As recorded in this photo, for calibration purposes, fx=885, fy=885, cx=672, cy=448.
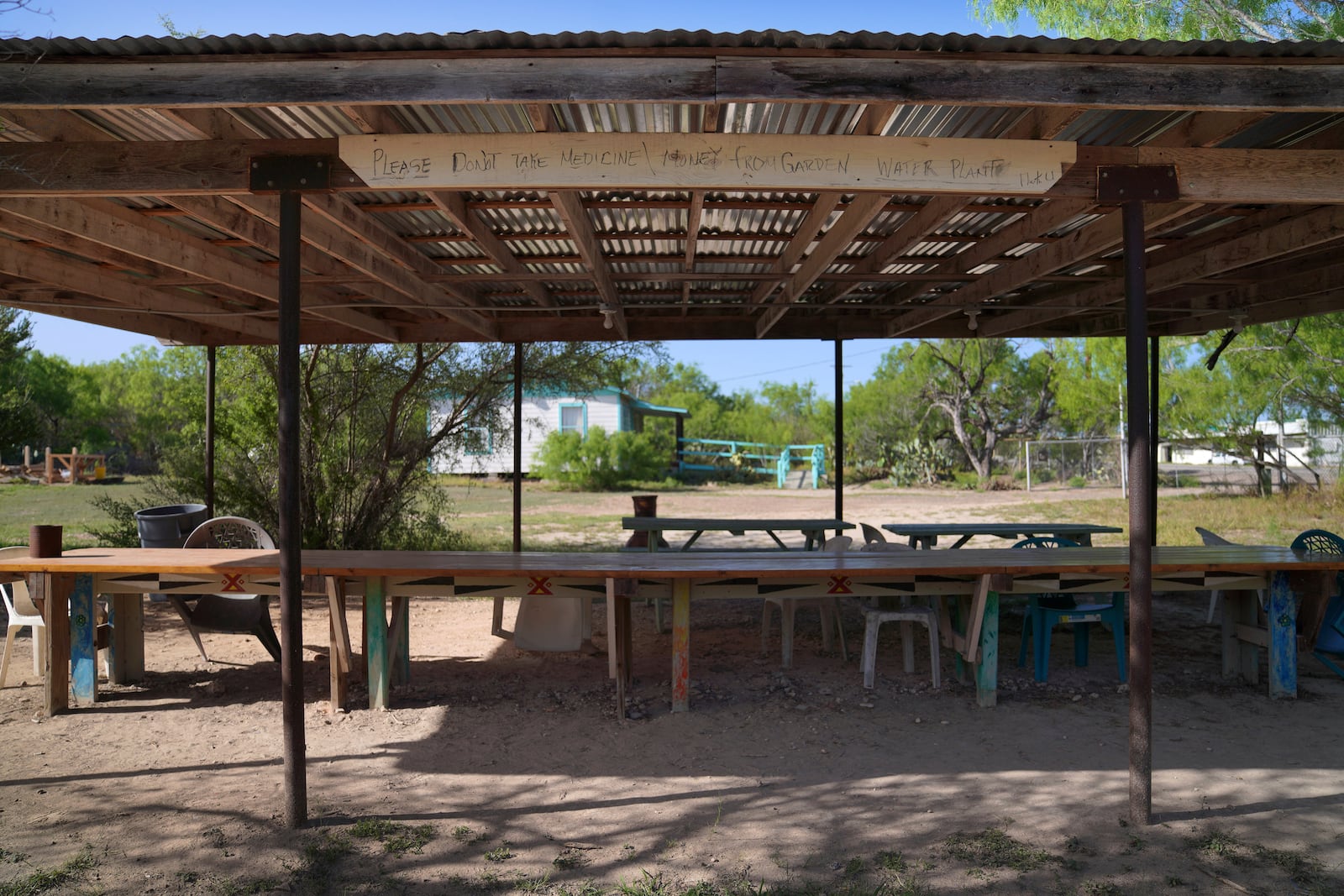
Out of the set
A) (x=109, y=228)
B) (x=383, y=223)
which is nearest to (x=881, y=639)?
(x=383, y=223)

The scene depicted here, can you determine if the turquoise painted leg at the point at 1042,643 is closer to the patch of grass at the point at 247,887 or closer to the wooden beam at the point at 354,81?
the wooden beam at the point at 354,81

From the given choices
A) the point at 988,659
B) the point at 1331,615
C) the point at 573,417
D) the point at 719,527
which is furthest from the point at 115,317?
the point at 573,417

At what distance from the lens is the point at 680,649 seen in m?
5.12

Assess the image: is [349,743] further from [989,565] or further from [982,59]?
[982,59]

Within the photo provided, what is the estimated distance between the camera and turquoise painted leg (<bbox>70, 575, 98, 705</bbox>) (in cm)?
521

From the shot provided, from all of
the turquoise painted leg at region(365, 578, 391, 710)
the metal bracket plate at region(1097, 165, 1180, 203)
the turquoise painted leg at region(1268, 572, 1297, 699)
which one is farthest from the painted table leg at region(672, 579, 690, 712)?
the turquoise painted leg at region(1268, 572, 1297, 699)

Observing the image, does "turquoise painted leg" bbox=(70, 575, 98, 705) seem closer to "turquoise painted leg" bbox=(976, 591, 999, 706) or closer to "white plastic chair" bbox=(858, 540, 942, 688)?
"white plastic chair" bbox=(858, 540, 942, 688)

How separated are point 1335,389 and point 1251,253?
12.0m

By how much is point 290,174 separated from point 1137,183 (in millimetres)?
3622

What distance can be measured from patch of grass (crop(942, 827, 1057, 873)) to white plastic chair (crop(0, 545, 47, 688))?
207 inches

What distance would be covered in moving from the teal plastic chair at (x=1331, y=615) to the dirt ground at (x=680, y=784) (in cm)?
20

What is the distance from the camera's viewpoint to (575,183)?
3629 millimetres

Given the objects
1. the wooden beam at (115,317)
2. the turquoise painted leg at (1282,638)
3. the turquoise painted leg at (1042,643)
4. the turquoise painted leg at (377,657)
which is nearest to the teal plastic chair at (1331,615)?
the turquoise painted leg at (1282,638)

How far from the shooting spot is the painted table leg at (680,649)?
508 cm
